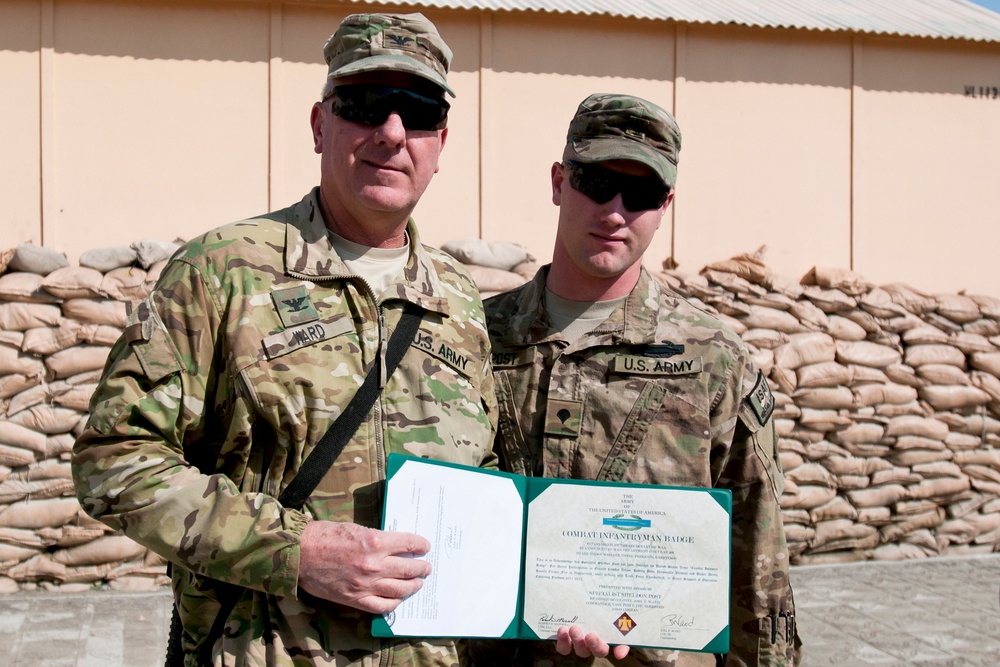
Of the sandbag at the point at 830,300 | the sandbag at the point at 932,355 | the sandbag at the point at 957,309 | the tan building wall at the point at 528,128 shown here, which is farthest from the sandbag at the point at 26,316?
the sandbag at the point at 957,309

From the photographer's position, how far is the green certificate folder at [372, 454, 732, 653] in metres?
1.85

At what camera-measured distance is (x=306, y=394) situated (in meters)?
1.76

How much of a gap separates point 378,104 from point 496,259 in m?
4.03

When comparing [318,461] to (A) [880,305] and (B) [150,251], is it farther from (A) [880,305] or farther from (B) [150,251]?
(A) [880,305]

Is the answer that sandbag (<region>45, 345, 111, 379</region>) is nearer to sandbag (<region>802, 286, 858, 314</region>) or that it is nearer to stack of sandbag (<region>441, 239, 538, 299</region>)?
stack of sandbag (<region>441, 239, 538, 299</region>)

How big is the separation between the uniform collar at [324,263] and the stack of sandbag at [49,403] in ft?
12.1

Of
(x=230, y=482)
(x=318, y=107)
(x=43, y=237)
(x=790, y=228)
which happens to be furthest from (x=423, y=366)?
(x=790, y=228)

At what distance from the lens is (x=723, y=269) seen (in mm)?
6496

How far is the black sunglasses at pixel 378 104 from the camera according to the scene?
1896 mm

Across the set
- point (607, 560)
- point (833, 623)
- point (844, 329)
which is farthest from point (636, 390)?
point (844, 329)

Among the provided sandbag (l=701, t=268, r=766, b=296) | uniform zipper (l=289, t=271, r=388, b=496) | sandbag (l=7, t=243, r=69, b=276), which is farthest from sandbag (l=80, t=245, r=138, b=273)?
uniform zipper (l=289, t=271, r=388, b=496)

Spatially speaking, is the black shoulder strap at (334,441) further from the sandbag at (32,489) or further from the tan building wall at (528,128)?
the tan building wall at (528,128)

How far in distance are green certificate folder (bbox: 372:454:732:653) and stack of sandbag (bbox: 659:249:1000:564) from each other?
4.48 metres

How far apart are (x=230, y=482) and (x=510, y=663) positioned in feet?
2.65
